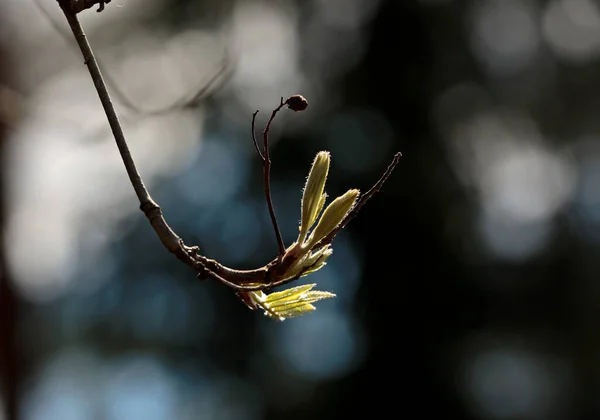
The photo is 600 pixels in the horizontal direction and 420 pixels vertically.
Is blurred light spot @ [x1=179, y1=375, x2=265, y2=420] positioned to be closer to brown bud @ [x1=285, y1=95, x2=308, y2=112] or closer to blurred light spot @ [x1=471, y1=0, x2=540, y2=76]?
blurred light spot @ [x1=471, y1=0, x2=540, y2=76]

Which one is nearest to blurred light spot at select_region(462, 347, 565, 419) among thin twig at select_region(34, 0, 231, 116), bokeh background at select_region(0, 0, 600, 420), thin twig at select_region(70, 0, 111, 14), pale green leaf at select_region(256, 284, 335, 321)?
bokeh background at select_region(0, 0, 600, 420)

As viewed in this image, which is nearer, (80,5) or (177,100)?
(80,5)

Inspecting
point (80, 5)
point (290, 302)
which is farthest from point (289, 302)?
point (80, 5)

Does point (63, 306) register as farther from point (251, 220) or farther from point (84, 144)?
point (84, 144)

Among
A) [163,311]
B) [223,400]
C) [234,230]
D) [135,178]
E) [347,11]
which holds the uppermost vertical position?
[347,11]

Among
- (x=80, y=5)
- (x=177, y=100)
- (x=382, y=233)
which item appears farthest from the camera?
(x=382, y=233)

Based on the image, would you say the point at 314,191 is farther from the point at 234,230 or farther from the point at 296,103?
the point at 234,230

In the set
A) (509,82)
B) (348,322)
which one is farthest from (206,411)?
(509,82)
